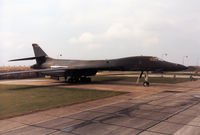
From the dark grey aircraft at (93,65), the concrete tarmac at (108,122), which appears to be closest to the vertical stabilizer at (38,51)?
the dark grey aircraft at (93,65)

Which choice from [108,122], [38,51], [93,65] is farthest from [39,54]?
[108,122]

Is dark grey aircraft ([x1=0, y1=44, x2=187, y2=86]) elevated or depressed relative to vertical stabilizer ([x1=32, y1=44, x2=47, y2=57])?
depressed

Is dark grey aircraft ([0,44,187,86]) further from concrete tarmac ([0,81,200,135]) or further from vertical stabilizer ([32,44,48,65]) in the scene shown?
concrete tarmac ([0,81,200,135])

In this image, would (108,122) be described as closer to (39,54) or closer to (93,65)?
(93,65)

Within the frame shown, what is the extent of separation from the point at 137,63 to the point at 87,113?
1378cm

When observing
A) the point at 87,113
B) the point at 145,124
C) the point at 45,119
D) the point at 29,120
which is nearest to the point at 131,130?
the point at 145,124

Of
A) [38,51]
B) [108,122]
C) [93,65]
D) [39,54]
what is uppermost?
[38,51]

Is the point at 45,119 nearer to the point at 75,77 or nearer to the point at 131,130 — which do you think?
the point at 131,130

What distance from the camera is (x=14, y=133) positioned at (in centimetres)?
602

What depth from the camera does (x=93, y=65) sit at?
23672 mm

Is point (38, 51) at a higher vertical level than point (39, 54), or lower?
higher

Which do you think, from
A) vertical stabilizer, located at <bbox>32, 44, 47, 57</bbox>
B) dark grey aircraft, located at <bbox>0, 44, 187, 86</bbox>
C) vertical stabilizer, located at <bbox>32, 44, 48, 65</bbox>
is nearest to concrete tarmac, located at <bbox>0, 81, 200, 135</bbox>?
dark grey aircraft, located at <bbox>0, 44, 187, 86</bbox>

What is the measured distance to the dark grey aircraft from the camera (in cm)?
2020

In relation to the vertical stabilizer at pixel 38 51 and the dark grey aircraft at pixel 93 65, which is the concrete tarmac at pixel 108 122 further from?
the vertical stabilizer at pixel 38 51
